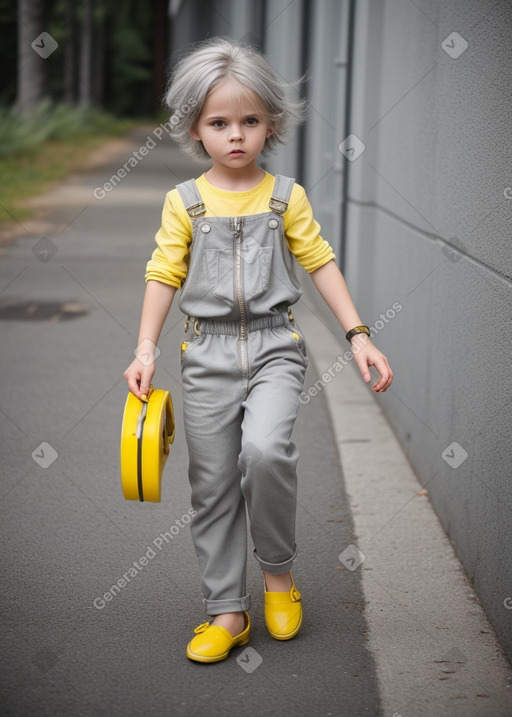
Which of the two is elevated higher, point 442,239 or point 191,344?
point 191,344

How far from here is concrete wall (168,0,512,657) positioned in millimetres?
3439

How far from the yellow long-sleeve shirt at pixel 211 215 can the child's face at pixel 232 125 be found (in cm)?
11

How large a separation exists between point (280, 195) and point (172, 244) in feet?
1.18

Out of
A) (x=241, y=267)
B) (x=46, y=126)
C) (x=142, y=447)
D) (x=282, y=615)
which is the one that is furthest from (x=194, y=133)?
(x=46, y=126)

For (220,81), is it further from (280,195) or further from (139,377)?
(139,377)

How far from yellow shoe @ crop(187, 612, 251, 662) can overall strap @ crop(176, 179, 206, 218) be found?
127 cm

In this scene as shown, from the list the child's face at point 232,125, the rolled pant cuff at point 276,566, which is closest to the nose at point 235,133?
the child's face at point 232,125

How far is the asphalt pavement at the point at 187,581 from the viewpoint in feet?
10.1

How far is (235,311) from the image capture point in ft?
10.5

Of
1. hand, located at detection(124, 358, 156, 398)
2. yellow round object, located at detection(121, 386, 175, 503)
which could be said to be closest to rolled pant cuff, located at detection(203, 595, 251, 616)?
yellow round object, located at detection(121, 386, 175, 503)

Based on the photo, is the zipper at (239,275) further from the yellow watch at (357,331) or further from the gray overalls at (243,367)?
the yellow watch at (357,331)

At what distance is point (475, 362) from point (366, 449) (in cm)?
168

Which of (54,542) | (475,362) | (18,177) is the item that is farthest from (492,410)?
(18,177)

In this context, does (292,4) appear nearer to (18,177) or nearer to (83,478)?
(83,478)
